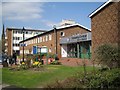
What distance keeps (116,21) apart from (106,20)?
5.80ft

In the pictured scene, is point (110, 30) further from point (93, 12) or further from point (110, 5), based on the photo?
point (93, 12)

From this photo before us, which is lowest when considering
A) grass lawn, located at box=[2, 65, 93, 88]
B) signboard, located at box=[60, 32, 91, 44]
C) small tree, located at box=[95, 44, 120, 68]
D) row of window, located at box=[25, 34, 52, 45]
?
grass lawn, located at box=[2, 65, 93, 88]

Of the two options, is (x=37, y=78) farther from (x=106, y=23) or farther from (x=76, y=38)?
(x=76, y=38)

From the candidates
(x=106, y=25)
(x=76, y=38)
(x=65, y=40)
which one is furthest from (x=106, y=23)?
(x=65, y=40)

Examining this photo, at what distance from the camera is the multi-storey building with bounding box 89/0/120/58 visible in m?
20.7

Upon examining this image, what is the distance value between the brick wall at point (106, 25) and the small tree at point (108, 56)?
6.57 meters

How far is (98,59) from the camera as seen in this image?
1402cm

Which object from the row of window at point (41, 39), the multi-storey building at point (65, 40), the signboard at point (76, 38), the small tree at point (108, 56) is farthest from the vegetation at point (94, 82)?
the row of window at point (41, 39)

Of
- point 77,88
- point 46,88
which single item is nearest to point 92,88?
point 77,88

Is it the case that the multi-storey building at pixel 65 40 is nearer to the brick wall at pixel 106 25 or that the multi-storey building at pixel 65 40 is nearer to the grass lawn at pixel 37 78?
the brick wall at pixel 106 25

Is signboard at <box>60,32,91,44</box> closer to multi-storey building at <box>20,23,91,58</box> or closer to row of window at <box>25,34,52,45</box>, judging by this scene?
multi-storey building at <box>20,23,91,58</box>

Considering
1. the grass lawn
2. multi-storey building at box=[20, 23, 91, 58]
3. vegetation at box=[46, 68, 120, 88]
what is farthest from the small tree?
multi-storey building at box=[20, 23, 91, 58]

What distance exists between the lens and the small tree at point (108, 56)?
44.8 ft

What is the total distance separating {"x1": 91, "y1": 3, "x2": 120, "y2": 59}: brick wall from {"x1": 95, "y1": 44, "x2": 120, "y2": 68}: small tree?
6.57m
